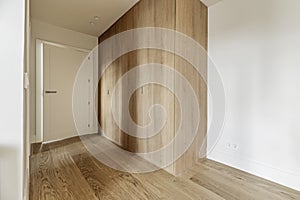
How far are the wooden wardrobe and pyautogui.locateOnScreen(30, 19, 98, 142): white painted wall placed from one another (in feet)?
3.69

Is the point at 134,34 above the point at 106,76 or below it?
above

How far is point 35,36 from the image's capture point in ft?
11.1

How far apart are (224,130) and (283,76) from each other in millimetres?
1038

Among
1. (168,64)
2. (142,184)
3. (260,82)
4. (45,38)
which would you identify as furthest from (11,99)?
(45,38)

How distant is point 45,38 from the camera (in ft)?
11.6

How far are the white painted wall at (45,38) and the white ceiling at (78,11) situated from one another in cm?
12

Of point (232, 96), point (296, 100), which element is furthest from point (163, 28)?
point (296, 100)

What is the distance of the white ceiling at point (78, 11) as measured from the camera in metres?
2.87

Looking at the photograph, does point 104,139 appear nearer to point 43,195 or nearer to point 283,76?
point 43,195

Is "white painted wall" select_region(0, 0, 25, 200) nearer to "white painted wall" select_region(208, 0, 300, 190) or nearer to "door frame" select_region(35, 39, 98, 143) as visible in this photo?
"white painted wall" select_region(208, 0, 300, 190)

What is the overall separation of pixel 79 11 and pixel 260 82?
300cm

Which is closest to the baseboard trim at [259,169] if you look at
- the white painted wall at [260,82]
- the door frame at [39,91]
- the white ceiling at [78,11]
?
the white painted wall at [260,82]

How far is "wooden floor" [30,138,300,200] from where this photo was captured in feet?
6.05

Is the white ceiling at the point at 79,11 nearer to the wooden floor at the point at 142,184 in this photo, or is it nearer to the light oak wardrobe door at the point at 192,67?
the light oak wardrobe door at the point at 192,67
